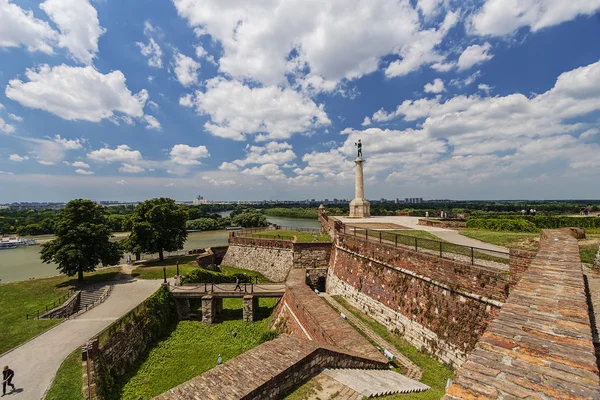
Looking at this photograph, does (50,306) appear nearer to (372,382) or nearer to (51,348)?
(51,348)

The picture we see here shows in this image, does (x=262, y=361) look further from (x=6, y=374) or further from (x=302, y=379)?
(x=6, y=374)

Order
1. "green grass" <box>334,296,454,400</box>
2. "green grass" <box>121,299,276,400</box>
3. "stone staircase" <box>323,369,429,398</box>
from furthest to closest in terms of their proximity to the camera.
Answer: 1. "green grass" <box>121,299,276,400</box>
2. "green grass" <box>334,296,454,400</box>
3. "stone staircase" <box>323,369,429,398</box>

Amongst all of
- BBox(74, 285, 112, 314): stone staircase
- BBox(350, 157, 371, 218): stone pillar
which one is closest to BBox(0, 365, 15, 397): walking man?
BBox(74, 285, 112, 314): stone staircase

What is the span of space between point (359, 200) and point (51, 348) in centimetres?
2722

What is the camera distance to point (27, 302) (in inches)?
672

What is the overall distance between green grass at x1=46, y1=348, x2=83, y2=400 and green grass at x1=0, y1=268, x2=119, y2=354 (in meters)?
3.71

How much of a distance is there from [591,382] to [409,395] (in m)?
4.70

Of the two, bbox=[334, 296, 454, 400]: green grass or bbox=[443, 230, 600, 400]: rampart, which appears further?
bbox=[334, 296, 454, 400]: green grass

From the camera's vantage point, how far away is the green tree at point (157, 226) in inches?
1001

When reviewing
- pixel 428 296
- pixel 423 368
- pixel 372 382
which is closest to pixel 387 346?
pixel 423 368

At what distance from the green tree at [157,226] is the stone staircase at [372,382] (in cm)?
2348

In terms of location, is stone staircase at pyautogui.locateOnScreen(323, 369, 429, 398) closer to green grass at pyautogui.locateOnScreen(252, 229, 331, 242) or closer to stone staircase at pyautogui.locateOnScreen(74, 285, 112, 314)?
green grass at pyautogui.locateOnScreen(252, 229, 331, 242)

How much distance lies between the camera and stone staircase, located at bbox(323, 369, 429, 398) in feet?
19.2

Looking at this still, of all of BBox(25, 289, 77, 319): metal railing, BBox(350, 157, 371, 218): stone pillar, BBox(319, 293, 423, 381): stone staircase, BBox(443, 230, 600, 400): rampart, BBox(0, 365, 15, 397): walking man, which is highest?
BBox(350, 157, 371, 218): stone pillar
